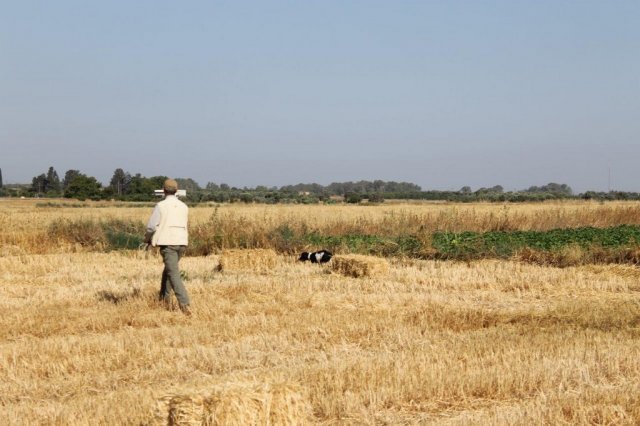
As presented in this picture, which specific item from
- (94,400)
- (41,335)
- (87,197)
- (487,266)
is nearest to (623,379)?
(94,400)

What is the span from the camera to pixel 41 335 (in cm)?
976

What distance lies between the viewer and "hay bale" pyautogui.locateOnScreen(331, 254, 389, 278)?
15672mm

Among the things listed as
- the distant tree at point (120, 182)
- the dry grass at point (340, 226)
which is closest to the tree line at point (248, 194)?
the distant tree at point (120, 182)

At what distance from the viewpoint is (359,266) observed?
51.8ft

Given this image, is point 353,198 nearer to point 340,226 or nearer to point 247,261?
point 340,226

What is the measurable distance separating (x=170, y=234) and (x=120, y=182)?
314ft

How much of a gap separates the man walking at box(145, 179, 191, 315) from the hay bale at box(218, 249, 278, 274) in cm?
567

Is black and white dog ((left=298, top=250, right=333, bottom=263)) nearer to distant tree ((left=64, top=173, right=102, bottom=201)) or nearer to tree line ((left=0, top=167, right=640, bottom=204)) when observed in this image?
tree line ((left=0, top=167, right=640, bottom=204))

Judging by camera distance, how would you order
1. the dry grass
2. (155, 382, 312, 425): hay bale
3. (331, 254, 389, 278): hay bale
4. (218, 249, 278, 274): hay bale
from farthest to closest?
the dry grass → (218, 249, 278, 274): hay bale → (331, 254, 389, 278): hay bale → (155, 382, 312, 425): hay bale

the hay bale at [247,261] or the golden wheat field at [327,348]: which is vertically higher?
the hay bale at [247,261]

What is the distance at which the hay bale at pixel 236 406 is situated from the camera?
194 inches

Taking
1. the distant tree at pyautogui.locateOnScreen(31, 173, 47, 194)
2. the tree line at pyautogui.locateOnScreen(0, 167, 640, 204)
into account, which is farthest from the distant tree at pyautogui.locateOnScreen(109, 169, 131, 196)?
the distant tree at pyautogui.locateOnScreen(31, 173, 47, 194)

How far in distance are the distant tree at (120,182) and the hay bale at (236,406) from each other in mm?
92515

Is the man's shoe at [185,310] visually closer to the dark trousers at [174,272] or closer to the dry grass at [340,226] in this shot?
the dark trousers at [174,272]
